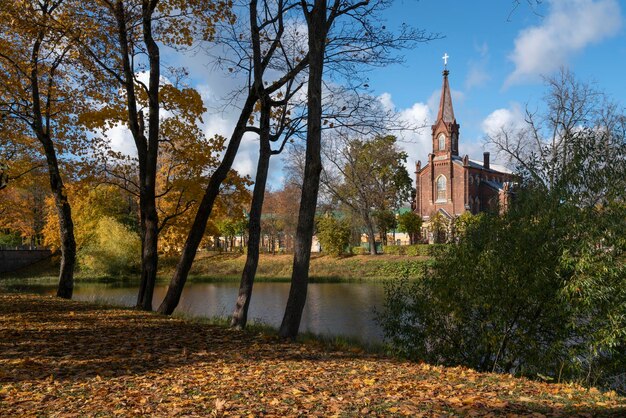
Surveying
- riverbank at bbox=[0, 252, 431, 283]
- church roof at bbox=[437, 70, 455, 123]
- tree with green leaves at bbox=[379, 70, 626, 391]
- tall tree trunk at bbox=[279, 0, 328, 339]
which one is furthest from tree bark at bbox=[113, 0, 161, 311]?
church roof at bbox=[437, 70, 455, 123]

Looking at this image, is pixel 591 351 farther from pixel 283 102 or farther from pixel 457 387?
pixel 283 102

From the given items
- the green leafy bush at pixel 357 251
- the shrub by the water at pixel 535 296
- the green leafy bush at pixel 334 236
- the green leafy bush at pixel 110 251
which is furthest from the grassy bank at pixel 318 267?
the shrub by the water at pixel 535 296

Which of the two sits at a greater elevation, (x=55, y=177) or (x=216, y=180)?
(x=55, y=177)

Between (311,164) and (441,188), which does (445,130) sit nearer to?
(441,188)

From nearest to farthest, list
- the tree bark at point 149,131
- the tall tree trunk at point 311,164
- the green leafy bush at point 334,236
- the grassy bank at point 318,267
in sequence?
the tall tree trunk at point 311,164
the tree bark at point 149,131
the grassy bank at point 318,267
the green leafy bush at point 334,236

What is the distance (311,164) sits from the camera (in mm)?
9023

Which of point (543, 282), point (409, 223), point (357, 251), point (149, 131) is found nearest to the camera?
point (543, 282)

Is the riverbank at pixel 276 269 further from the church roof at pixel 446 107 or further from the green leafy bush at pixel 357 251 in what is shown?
the church roof at pixel 446 107

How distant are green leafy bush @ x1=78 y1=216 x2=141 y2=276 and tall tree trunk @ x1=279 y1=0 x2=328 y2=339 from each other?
32912mm

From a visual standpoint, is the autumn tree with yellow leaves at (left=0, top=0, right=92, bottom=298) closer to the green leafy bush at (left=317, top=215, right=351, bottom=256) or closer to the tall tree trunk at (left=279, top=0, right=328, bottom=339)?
the tall tree trunk at (left=279, top=0, right=328, bottom=339)

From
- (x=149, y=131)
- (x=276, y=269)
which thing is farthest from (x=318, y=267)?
(x=149, y=131)

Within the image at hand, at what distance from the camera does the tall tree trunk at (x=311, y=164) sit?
9.05m

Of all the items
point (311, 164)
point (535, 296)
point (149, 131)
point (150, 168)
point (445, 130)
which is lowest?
point (535, 296)

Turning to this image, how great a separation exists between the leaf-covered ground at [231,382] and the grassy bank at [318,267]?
96.1ft
